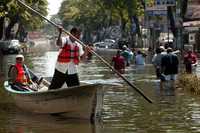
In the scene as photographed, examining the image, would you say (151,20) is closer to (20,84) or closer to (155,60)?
(155,60)

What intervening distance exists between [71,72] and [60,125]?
1.56 m

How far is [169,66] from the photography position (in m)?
23.3

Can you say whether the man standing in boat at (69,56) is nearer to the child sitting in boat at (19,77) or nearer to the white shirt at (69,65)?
the white shirt at (69,65)

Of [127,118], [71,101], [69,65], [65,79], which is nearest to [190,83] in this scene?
[127,118]

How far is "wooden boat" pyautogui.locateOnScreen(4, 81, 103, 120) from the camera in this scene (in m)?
14.9

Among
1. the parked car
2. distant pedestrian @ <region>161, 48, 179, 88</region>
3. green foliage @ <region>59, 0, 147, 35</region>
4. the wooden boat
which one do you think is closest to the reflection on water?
the wooden boat

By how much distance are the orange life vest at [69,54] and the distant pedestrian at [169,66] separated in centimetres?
808

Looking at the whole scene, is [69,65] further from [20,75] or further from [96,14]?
[96,14]

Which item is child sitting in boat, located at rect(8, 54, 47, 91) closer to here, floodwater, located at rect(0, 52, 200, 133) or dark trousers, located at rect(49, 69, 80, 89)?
floodwater, located at rect(0, 52, 200, 133)

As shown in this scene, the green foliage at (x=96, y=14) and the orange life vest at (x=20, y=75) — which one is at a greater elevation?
the green foliage at (x=96, y=14)

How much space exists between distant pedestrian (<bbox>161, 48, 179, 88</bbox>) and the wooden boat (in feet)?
25.8

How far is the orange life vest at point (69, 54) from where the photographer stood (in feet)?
51.5

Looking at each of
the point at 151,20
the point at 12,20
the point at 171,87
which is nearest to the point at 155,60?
the point at 171,87

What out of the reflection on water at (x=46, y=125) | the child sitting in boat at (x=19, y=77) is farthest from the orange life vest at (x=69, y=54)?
the child sitting in boat at (x=19, y=77)
